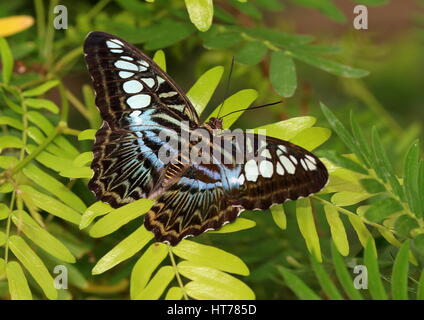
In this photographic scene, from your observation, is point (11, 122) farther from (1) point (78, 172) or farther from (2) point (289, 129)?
(2) point (289, 129)

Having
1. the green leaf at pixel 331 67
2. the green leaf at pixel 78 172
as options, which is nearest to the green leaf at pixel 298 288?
the green leaf at pixel 78 172

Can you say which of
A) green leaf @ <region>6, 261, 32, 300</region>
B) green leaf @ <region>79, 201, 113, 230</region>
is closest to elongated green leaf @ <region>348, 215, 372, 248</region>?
green leaf @ <region>79, 201, 113, 230</region>

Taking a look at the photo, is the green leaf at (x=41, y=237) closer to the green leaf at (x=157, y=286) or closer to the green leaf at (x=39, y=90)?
the green leaf at (x=157, y=286)

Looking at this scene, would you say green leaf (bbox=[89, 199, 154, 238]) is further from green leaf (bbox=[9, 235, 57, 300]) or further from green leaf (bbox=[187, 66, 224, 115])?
green leaf (bbox=[187, 66, 224, 115])

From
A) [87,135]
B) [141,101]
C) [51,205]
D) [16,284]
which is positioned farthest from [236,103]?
[16,284]
